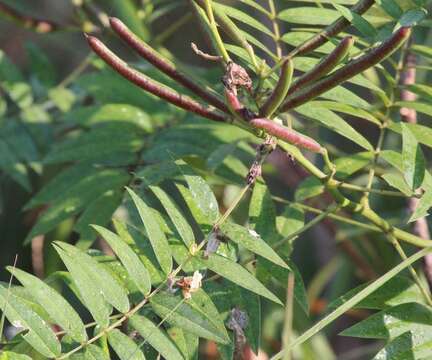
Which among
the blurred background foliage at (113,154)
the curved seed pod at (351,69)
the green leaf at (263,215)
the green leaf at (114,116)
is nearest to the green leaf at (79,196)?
the blurred background foliage at (113,154)

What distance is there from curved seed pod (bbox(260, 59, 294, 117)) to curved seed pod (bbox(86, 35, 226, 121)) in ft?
0.21

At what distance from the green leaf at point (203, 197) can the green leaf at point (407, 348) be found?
0.21 meters

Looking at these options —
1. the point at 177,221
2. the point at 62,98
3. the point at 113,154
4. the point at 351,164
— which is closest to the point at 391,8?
the point at 351,164

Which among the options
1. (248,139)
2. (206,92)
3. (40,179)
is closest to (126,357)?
(206,92)

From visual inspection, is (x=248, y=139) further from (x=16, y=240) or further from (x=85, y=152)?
(x=16, y=240)

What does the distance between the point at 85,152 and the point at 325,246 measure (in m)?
1.13

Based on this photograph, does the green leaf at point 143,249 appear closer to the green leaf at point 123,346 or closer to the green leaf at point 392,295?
the green leaf at point 123,346

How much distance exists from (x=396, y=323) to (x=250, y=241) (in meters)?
0.17

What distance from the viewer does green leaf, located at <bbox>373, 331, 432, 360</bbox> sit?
83 centimetres

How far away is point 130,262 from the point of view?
2.61 feet

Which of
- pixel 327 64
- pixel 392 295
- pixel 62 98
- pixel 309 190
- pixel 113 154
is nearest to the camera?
pixel 327 64

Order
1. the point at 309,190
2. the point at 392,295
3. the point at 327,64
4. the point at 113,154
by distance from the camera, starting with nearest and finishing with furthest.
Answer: the point at 327,64
the point at 392,295
the point at 309,190
the point at 113,154

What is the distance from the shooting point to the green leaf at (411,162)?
2.78ft

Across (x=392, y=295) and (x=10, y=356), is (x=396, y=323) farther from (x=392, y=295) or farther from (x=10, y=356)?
(x=10, y=356)
